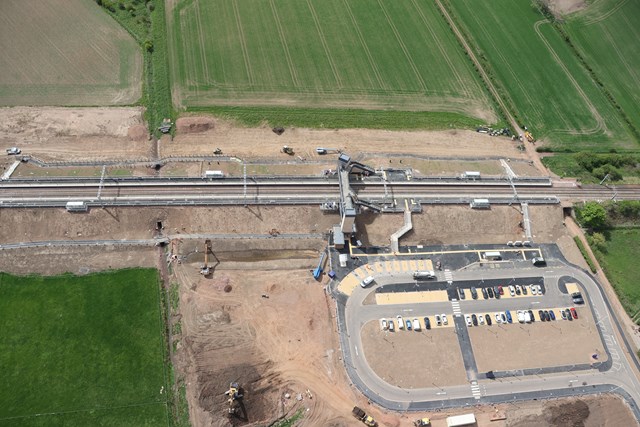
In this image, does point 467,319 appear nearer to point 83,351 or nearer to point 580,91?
point 83,351

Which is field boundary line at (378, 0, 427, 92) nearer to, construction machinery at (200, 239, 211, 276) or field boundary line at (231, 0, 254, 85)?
field boundary line at (231, 0, 254, 85)

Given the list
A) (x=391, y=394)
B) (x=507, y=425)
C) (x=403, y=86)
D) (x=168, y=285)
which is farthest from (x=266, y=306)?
(x=403, y=86)

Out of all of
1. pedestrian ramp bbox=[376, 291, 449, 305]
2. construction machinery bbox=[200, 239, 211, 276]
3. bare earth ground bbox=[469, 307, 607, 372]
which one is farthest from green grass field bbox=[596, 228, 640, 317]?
construction machinery bbox=[200, 239, 211, 276]

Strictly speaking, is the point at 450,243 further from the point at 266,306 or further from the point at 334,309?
the point at 266,306

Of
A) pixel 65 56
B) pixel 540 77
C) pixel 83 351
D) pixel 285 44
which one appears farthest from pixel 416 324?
pixel 65 56

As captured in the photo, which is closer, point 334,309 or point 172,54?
point 334,309

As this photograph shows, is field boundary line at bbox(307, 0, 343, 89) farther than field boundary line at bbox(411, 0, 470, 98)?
No
